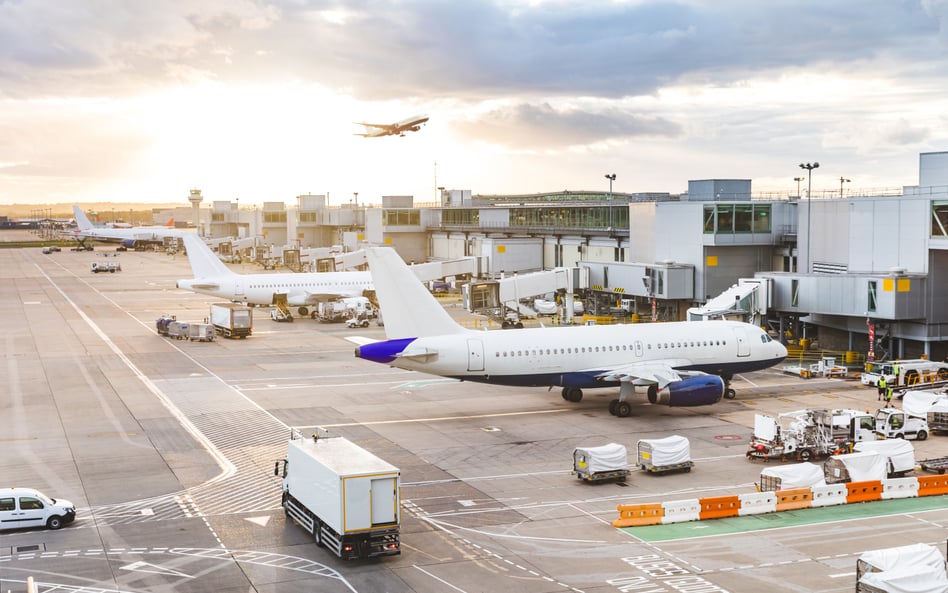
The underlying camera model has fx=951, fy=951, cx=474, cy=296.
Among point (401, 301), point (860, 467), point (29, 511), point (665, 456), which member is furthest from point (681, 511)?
point (29, 511)

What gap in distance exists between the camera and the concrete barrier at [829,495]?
113 ft

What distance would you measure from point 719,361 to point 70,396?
37.4 m

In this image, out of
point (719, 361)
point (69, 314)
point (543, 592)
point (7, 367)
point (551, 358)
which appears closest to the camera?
point (543, 592)

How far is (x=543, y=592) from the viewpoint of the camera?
26172 mm

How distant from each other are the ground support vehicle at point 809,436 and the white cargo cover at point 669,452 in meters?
4.13

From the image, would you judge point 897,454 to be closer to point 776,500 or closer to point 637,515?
point 776,500

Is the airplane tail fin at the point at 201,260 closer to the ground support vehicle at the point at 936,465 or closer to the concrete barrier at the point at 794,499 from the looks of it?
the concrete barrier at the point at 794,499

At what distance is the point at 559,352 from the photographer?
49594 mm

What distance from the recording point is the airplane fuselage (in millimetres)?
47469

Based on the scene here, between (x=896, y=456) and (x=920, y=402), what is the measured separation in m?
10.3

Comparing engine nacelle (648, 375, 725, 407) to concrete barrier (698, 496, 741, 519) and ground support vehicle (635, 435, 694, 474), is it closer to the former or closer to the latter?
ground support vehicle (635, 435, 694, 474)

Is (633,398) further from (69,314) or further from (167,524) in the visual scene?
(69,314)

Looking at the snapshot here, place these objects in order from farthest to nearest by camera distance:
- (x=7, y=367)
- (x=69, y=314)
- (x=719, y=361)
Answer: (x=69, y=314), (x=7, y=367), (x=719, y=361)

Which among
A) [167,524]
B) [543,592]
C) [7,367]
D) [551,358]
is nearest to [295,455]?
[167,524]
